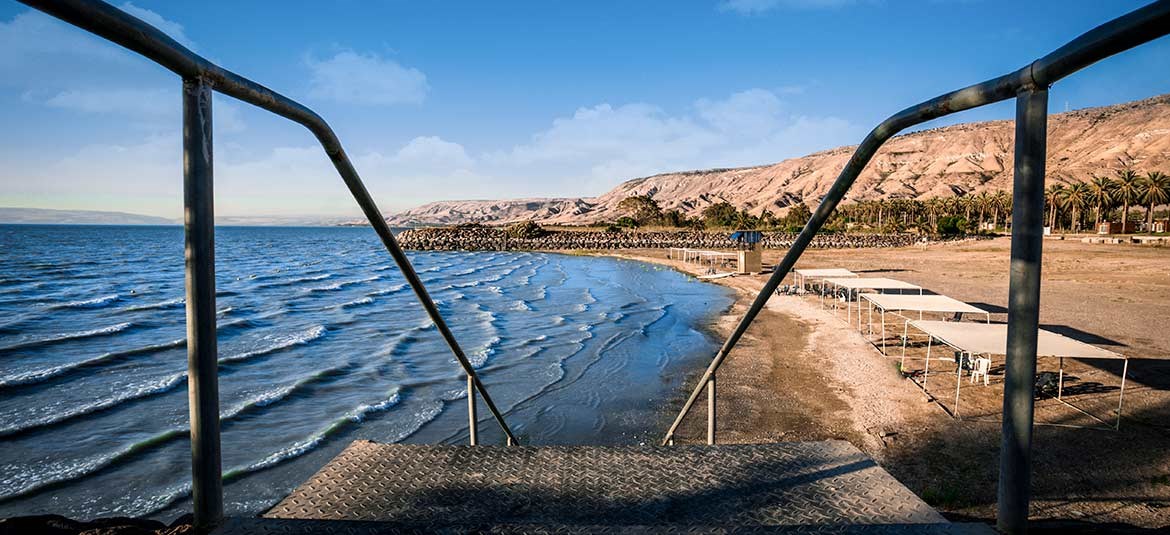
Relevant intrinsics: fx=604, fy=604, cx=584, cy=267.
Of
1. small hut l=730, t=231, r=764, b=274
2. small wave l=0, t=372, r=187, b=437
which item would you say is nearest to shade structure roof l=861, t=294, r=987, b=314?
small wave l=0, t=372, r=187, b=437

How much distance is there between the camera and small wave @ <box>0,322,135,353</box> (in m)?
16.9

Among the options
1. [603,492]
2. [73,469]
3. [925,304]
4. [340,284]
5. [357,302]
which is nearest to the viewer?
[603,492]

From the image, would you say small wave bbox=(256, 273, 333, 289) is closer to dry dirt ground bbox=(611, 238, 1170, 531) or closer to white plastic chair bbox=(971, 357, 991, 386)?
dry dirt ground bbox=(611, 238, 1170, 531)

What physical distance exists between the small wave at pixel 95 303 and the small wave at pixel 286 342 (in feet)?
41.3

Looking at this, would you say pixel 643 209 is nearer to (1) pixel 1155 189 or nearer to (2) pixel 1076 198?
(2) pixel 1076 198

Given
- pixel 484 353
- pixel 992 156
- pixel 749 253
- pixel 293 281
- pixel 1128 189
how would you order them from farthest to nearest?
pixel 992 156, pixel 1128 189, pixel 293 281, pixel 749 253, pixel 484 353

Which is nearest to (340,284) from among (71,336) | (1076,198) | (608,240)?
(71,336)

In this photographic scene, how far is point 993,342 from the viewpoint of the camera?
348 inches

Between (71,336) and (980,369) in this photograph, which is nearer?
(980,369)

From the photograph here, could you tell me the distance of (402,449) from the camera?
345 centimetres

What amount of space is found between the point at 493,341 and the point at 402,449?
14730 millimetres

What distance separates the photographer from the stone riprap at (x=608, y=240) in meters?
62.9

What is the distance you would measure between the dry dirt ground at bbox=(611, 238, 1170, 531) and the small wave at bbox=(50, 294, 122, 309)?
26132mm

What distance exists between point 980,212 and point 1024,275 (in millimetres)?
91679
